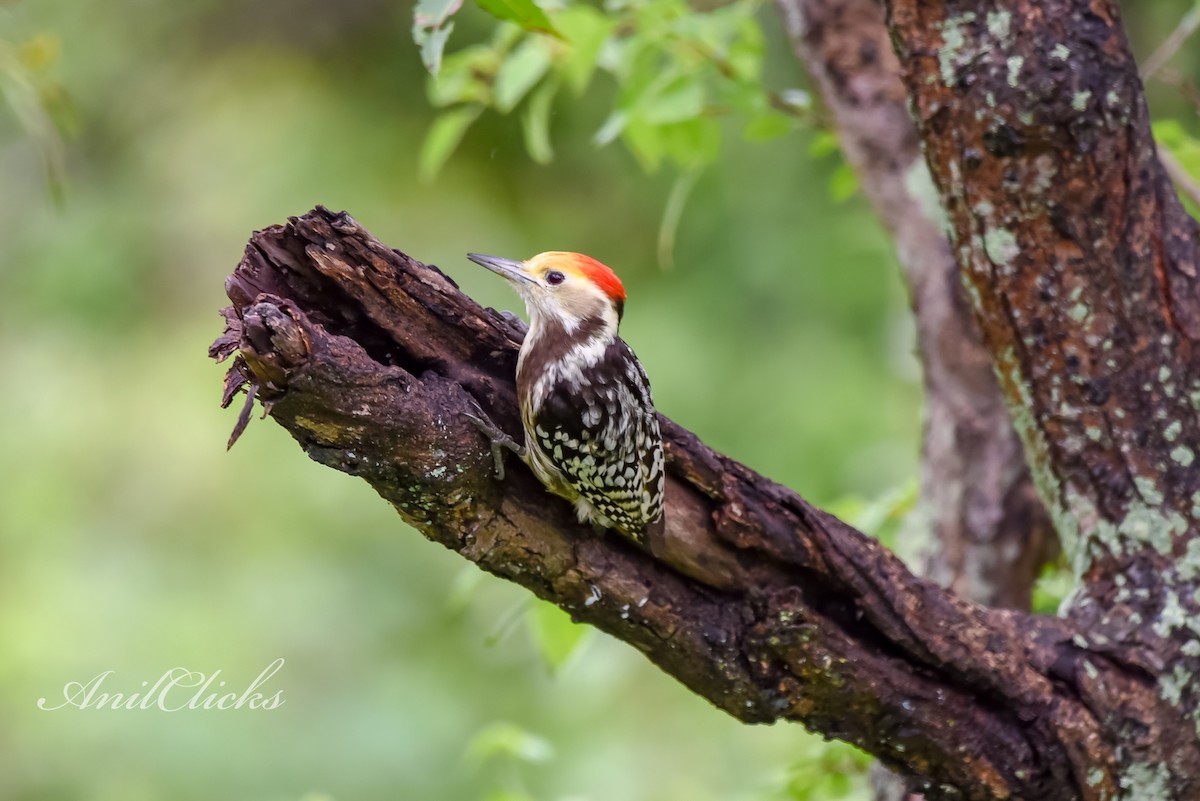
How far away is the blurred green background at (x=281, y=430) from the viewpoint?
518cm

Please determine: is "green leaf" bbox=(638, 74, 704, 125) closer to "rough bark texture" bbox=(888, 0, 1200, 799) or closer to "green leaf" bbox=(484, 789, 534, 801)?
"rough bark texture" bbox=(888, 0, 1200, 799)

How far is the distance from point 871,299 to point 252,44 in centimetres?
339

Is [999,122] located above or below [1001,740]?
above

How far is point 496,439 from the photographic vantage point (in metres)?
1.91

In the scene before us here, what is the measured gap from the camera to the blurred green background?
518 cm

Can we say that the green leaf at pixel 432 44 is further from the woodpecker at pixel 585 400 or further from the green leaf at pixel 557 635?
the green leaf at pixel 557 635

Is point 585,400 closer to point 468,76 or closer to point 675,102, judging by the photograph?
point 675,102

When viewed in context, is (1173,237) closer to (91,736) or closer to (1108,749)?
(1108,749)

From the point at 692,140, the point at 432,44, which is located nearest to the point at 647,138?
the point at 692,140

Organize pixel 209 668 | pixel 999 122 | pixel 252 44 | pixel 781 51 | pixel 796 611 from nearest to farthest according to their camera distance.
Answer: pixel 796 611
pixel 999 122
pixel 209 668
pixel 781 51
pixel 252 44

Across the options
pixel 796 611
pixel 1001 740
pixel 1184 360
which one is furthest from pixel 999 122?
pixel 1001 740

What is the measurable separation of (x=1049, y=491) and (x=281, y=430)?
4.01 metres

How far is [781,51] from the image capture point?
5.57 metres

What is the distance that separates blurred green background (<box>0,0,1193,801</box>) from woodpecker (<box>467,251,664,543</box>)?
2.75 m
